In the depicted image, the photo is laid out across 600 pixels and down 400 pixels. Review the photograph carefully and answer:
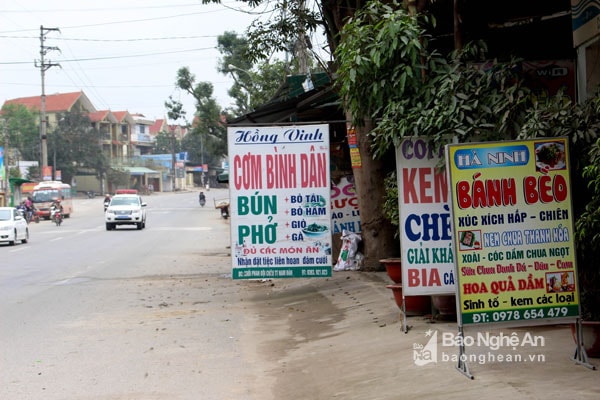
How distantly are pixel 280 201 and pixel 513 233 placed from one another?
5.08m

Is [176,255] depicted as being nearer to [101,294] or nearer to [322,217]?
[101,294]

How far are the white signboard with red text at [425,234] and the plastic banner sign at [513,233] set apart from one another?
64.6 inches

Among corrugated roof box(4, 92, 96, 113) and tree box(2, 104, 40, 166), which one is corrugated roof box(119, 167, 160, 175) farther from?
tree box(2, 104, 40, 166)

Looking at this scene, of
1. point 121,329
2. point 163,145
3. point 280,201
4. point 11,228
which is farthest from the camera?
point 163,145

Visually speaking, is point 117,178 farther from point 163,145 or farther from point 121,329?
point 121,329

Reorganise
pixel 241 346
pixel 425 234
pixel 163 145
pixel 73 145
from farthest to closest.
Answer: pixel 163 145 → pixel 73 145 → pixel 241 346 → pixel 425 234

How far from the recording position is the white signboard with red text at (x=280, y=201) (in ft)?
35.9

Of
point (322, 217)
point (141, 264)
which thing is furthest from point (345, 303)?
point (141, 264)

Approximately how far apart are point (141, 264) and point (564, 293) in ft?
52.4

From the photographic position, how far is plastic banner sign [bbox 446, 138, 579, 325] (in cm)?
639

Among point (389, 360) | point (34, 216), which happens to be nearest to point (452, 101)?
point (389, 360)

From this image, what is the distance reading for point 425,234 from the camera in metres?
8.20

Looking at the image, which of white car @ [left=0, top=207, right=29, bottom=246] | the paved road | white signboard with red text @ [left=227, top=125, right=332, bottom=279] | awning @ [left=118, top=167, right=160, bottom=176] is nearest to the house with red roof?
awning @ [left=118, top=167, right=160, bottom=176]

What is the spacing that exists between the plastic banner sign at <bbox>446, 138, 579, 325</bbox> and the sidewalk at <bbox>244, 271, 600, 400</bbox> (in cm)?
35
